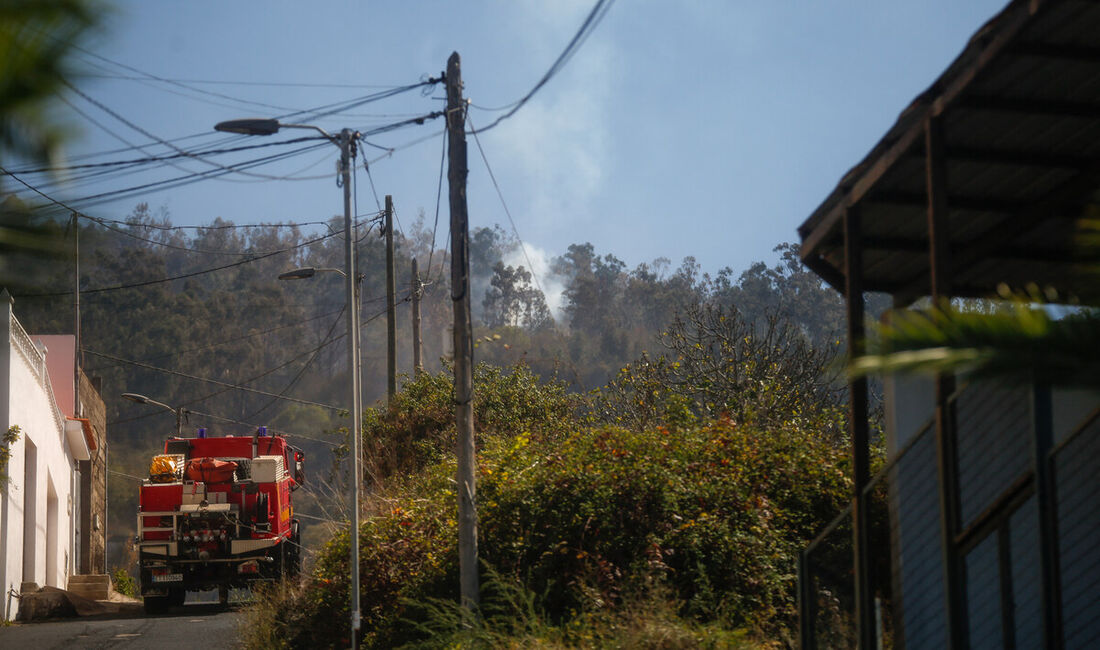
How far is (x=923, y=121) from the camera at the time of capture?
23.7 ft

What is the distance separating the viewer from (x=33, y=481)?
28.3 metres

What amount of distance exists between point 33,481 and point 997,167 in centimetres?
2653

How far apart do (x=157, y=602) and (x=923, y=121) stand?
20070 millimetres

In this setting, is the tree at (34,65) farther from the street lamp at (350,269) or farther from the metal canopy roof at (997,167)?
the street lamp at (350,269)

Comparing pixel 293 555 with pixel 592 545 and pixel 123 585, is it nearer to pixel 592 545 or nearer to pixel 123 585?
pixel 592 545

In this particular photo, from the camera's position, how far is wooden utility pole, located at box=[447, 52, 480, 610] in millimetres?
12953

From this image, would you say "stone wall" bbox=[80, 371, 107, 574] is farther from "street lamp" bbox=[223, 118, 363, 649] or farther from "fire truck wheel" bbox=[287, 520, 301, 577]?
"street lamp" bbox=[223, 118, 363, 649]

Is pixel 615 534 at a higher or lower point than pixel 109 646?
higher

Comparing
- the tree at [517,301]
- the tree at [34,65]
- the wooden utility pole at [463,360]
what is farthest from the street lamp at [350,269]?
the tree at [517,301]

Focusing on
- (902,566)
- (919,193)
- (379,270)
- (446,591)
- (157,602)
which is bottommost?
(157,602)

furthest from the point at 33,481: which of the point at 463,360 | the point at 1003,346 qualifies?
the point at 1003,346

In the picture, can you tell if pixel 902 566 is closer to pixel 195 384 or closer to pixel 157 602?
pixel 157 602

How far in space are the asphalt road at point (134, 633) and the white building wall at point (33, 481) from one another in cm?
427

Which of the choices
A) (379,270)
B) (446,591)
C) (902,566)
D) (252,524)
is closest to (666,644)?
(902,566)
